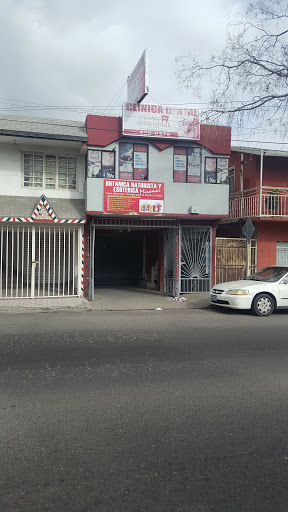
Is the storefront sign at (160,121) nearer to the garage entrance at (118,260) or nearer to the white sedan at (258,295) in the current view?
the white sedan at (258,295)

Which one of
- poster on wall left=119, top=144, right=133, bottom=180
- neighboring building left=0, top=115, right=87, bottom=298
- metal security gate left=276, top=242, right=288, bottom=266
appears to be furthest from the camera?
metal security gate left=276, top=242, right=288, bottom=266

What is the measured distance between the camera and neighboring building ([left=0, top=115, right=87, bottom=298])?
12719 mm

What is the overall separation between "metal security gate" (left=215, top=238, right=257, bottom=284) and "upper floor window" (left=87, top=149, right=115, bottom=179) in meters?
4.83

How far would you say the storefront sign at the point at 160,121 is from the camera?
1312 centimetres

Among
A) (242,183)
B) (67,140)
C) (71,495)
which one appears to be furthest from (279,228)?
(71,495)

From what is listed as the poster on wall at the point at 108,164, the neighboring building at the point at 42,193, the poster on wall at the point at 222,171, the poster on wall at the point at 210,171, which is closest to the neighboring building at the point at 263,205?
the poster on wall at the point at 222,171

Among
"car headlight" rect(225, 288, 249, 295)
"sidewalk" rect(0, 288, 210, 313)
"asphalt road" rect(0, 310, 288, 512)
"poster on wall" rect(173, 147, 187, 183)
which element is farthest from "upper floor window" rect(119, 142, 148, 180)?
"asphalt road" rect(0, 310, 288, 512)

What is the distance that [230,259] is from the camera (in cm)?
1520

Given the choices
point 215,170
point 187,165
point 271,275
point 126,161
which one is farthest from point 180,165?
point 271,275

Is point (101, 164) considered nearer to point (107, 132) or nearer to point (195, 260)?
point (107, 132)

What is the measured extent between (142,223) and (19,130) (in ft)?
16.5

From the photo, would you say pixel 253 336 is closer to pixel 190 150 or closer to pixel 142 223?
pixel 142 223

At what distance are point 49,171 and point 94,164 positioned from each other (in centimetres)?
182

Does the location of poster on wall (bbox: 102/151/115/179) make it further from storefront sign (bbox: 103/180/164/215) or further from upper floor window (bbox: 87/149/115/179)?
storefront sign (bbox: 103/180/164/215)
